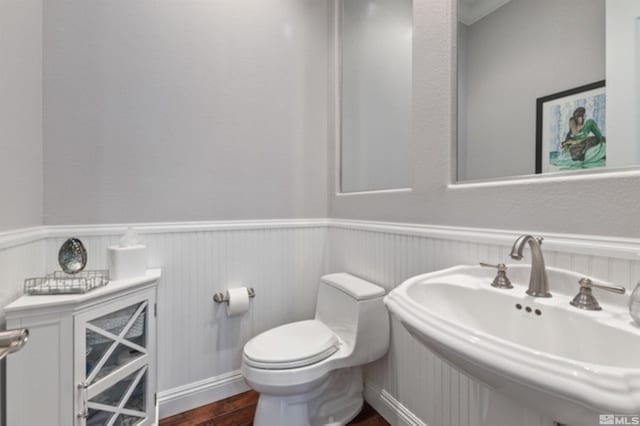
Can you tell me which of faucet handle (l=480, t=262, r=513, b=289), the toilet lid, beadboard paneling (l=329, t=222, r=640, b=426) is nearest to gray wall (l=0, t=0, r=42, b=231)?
the toilet lid

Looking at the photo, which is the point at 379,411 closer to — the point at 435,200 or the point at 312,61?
the point at 435,200

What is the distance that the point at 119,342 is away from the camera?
3.67 ft

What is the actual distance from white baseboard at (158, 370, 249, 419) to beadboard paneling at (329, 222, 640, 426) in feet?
2.43

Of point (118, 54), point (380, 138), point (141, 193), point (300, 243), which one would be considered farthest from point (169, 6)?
point (300, 243)

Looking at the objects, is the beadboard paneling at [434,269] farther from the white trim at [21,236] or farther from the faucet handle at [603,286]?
the white trim at [21,236]

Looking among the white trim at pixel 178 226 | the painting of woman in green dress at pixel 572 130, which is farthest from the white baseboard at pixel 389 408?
the painting of woman in green dress at pixel 572 130

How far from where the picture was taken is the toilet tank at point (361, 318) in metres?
1.29

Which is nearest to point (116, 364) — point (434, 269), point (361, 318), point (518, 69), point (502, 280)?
point (361, 318)

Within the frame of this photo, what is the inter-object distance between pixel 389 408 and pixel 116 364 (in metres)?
1.21

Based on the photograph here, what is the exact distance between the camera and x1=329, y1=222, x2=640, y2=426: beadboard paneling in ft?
2.34

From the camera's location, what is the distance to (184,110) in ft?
4.80

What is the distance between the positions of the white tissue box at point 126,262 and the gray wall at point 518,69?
1.40 meters

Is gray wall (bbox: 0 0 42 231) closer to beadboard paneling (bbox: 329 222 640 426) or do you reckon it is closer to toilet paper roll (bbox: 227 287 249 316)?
toilet paper roll (bbox: 227 287 249 316)

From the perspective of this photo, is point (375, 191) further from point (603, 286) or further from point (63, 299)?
point (63, 299)
